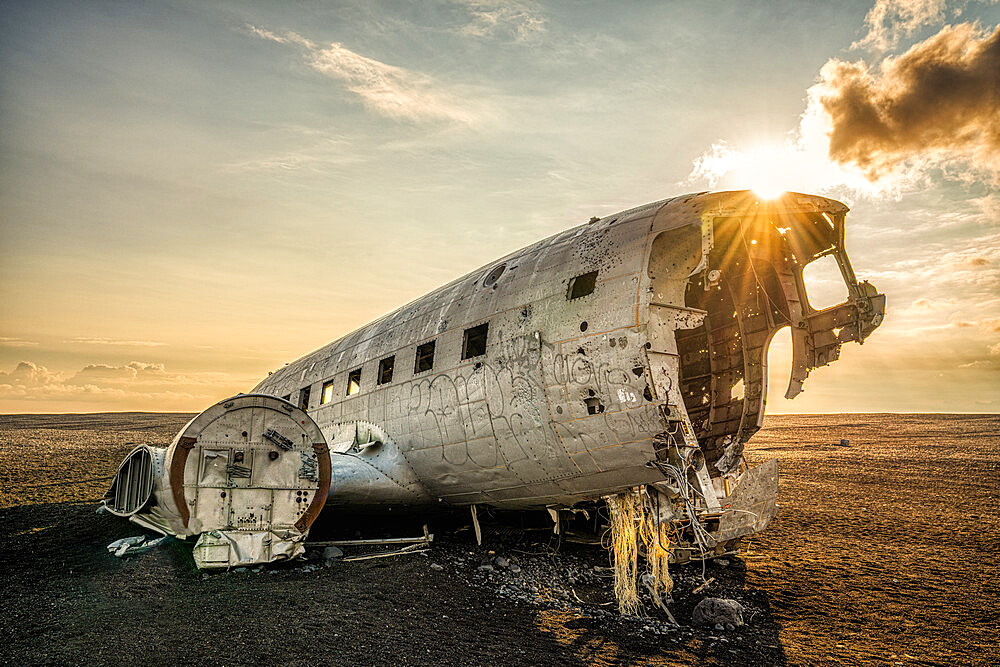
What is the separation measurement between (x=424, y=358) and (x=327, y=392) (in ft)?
15.1

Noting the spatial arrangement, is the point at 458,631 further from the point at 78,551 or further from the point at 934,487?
the point at 934,487

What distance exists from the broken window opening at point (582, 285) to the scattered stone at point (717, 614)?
467cm

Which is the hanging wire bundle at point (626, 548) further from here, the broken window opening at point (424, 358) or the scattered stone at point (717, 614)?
the broken window opening at point (424, 358)

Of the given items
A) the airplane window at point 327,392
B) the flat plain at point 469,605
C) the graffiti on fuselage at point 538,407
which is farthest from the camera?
the airplane window at point 327,392

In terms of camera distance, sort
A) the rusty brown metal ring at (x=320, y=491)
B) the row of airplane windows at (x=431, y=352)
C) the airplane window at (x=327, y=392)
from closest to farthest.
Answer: the row of airplane windows at (x=431, y=352), the rusty brown metal ring at (x=320, y=491), the airplane window at (x=327, y=392)

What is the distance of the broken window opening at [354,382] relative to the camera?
1325 centimetres

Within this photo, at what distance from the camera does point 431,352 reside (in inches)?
439

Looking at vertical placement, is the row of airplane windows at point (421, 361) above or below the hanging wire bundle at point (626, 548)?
above

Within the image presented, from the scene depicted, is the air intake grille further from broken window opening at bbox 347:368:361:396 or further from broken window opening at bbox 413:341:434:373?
broken window opening at bbox 413:341:434:373

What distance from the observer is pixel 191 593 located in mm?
8148

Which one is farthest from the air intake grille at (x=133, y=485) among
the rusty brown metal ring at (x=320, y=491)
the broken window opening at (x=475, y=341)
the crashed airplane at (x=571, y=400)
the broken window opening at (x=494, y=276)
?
the broken window opening at (x=494, y=276)

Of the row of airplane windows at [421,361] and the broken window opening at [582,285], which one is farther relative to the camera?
the row of airplane windows at [421,361]

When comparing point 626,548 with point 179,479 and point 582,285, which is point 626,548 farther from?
point 179,479

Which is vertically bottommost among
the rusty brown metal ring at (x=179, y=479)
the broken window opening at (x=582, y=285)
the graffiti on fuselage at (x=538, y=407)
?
the rusty brown metal ring at (x=179, y=479)
